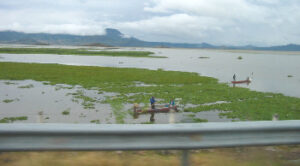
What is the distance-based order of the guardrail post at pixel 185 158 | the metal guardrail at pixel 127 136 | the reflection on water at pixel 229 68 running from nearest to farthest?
the metal guardrail at pixel 127 136 < the guardrail post at pixel 185 158 < the reflection on water at pixel 229 68

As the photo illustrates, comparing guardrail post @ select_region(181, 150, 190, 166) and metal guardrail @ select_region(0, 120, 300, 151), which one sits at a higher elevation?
metal guardrail @ select_region(0, 120, 300, 151)

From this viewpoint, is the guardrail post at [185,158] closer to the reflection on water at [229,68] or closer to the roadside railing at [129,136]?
the roadside railing at [129,136]

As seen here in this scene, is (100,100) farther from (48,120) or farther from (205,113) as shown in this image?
(205,113)

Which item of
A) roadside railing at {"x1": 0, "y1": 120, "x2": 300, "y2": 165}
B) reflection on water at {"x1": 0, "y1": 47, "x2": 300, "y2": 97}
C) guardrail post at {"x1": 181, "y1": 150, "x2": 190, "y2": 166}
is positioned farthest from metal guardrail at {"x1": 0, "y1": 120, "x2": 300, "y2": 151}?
reflection on water at {"x1": 0, "y1": 47, "x2": 300, "y2": 97}

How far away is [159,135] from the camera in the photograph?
374 cm

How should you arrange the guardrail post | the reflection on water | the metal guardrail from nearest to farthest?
1. the metal guardrail
2. the guardrail post
3. the reflection on water

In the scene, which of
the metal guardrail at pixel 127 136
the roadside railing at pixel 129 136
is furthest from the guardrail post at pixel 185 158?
the metal guardrail at pixel 127 136

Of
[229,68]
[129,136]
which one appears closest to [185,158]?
[129,136]

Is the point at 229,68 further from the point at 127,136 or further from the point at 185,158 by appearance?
the point at 127,136

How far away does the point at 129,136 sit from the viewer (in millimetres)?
3703

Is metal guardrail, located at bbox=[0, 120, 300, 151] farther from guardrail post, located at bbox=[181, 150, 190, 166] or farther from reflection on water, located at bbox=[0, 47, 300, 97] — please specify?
reflection on water, located at bbox=[0, 47, 300, 97]

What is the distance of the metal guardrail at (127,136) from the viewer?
3598 millimetres

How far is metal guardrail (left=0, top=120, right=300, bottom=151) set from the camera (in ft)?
11.8

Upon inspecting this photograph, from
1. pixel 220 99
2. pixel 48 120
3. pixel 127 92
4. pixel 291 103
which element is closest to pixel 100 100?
pixel 127 92
